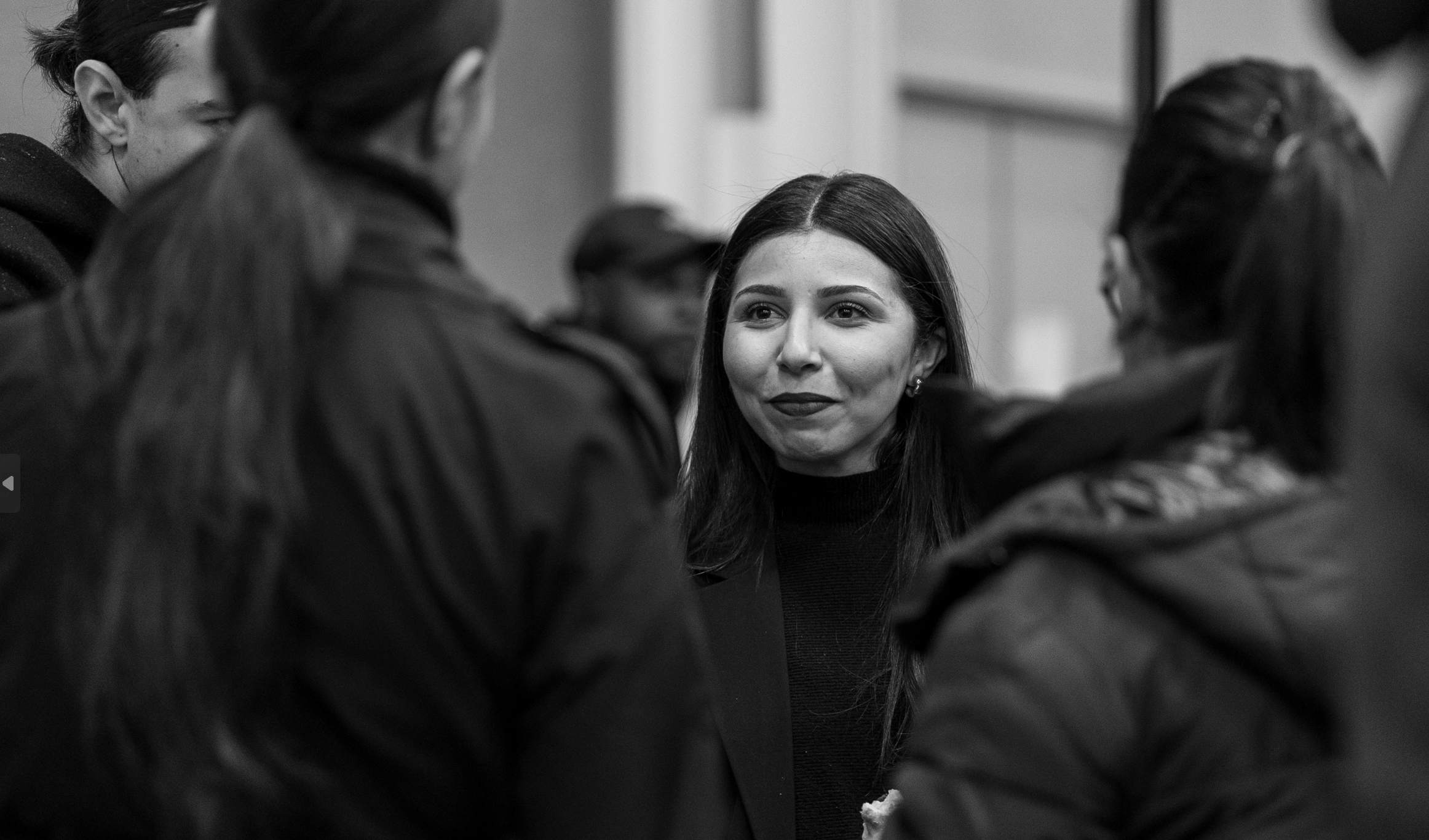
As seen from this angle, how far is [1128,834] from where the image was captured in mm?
1292

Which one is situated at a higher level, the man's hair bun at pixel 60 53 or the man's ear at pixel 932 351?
the man's hair bun at pixel 60 53

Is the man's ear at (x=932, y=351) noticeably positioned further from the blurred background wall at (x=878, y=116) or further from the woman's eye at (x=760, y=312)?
the blurred background wall at (x=878, y=116)

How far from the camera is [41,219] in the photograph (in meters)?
2.07

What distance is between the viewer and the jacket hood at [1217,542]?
126 cm

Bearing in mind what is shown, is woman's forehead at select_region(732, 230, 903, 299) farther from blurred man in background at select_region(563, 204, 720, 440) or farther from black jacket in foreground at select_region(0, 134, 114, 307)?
blurred man in background at select_region(563, 204, 720, 440)

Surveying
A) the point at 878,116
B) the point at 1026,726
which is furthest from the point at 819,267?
the point at 878,116

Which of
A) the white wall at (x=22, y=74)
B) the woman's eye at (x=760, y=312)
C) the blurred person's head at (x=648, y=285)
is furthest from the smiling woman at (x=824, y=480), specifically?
the blurred person's head at (x=648, y=285)

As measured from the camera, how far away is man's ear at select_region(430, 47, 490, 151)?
1.36 meters

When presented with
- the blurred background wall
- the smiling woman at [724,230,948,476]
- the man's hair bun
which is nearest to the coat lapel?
the smiling woman at [724,230,948,476]

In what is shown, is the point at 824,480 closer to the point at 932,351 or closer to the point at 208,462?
the point at 932,351

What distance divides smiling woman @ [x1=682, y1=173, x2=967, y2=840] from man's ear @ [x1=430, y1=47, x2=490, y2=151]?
3.05 ft

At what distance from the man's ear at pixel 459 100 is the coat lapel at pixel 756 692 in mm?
983

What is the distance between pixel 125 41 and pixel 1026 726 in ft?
4.71

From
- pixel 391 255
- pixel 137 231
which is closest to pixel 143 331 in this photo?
pixel 137 231
